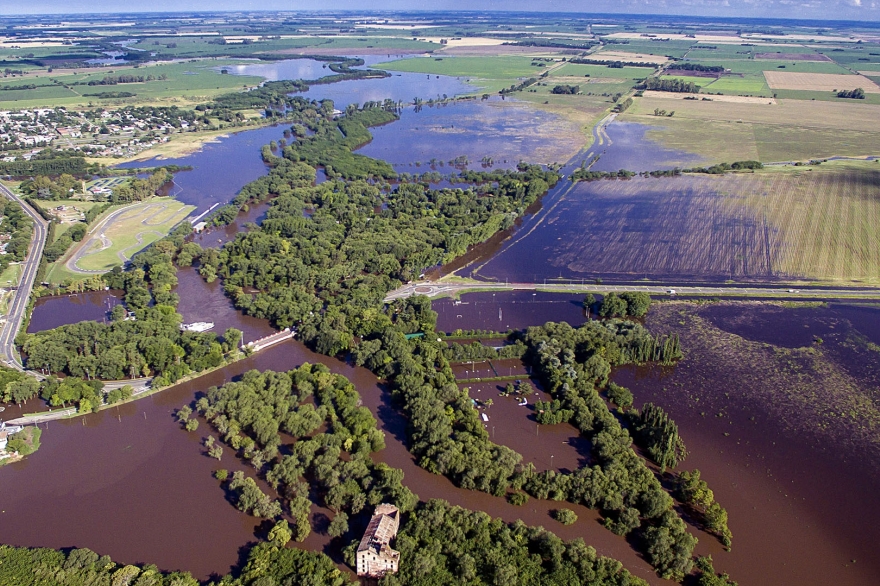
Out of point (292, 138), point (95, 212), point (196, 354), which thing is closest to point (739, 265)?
point (196, 354)

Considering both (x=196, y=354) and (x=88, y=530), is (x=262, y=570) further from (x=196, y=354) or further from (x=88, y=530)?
(x=196, y=354)

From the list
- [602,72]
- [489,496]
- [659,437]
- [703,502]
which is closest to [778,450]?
[659,437]

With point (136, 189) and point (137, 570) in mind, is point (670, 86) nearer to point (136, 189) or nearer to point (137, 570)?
point (136, 189)

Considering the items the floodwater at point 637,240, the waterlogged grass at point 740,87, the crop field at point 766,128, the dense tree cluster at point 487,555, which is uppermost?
the waterlogged grass at point 740,87

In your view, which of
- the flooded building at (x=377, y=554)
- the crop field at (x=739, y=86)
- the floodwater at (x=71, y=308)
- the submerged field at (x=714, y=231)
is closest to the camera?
the flooded building at (x=377, y=554)

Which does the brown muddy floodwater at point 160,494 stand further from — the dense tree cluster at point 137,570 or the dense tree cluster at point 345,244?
the dense tree cluster at point 345,244

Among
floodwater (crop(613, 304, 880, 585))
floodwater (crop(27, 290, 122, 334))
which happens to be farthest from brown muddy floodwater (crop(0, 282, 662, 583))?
floodwater (crop(27, 290, 122, 334))

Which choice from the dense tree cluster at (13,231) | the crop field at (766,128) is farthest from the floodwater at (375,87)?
the dense tree cluster at (13,231)
